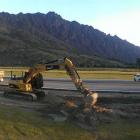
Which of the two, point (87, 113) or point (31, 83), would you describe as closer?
point (87, 113)

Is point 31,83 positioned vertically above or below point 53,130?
above

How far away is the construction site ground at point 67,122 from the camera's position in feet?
86.5

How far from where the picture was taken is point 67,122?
95.2 ft

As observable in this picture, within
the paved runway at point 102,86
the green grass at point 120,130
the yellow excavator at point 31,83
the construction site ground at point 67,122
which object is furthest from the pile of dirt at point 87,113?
the paved runway at point 102,86

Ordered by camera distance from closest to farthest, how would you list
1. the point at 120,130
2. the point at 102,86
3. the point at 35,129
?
the point at 35,129
the point at 120,130
the point at 102,86

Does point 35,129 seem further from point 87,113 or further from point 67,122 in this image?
point 87,113

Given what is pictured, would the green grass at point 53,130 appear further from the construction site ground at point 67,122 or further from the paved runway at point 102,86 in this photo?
the paved runway at point 102,86

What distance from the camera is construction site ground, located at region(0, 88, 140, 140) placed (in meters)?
26.4

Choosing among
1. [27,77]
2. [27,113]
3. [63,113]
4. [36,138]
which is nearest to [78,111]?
[63,113]

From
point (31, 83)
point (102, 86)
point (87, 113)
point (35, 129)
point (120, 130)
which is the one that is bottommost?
point (120, 130)

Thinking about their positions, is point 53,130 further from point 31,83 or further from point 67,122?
point 31,83

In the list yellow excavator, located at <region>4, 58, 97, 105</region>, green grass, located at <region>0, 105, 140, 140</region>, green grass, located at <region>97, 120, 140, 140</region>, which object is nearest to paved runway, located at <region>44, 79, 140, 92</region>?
yellow excavator, located at <region>4, 58, 97, 105</region>

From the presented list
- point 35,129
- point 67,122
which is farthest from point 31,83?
point 35,129

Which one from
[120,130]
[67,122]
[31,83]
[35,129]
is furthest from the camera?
[31,83]
